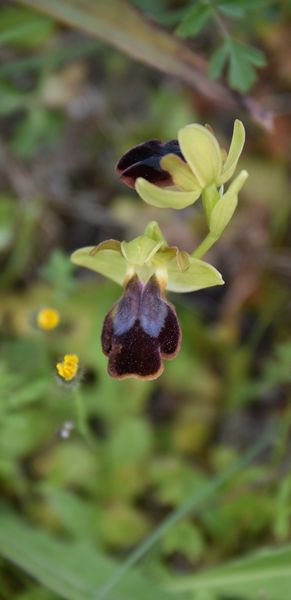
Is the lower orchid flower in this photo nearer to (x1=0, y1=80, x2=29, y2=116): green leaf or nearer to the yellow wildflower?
the yellow wildflower

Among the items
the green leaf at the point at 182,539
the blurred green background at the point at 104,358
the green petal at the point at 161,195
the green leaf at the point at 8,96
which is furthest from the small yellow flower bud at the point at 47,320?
the green leaf at the point at 8,96

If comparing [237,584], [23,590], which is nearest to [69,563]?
[23,590]

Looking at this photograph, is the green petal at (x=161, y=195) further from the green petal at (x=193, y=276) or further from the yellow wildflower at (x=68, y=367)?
the yellow wildflower at (x=68, y=367)

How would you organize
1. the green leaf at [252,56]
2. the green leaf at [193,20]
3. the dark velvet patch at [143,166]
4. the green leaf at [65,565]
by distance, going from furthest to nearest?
the green leaf at [65,565] < the green leaf at [252,56] < the green leaf at [193,20] < the dark velvet patch at [143,166]

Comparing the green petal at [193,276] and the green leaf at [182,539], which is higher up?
the green petal at [193,276]

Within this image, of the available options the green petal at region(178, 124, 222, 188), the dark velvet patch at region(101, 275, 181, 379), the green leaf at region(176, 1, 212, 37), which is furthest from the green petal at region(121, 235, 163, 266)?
the green leaf at region(176, 1, 212, 37)

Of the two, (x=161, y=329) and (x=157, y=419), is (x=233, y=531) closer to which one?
(x=157, y=419)

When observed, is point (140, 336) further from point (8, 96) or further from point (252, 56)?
point (8, 96)
